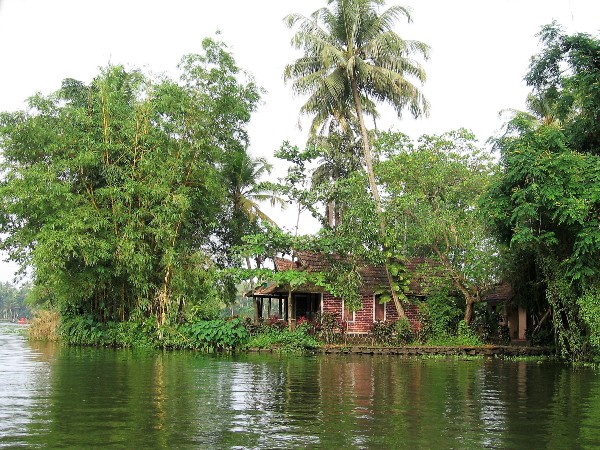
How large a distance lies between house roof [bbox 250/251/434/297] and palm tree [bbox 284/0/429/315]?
4.74 ft

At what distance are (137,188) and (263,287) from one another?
7.26 m

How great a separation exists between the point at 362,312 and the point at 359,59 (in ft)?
36.4

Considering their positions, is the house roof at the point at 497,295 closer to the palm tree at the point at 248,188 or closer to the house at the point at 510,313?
the house at the point at 510,313

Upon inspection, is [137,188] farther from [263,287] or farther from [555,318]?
[555,318]

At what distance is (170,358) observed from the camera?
872 inches

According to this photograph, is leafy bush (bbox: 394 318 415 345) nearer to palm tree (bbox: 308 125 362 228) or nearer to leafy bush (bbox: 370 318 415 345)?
leafy bush (bbox: 370 318 415 345)

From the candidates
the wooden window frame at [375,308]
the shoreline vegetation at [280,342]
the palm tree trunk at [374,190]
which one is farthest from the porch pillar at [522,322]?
the wooden window frame at [375,308]

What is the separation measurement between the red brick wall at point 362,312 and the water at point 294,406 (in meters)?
9.16

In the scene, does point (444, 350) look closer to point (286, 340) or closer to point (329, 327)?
point (329, 327)

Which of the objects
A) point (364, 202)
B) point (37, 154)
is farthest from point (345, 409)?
point (37, 154)

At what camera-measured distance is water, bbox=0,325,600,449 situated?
8.66 m

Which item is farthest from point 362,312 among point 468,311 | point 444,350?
point 444,350

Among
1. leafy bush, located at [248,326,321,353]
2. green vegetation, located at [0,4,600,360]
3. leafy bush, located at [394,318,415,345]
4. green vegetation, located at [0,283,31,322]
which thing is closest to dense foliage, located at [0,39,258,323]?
green vegetation, located at [0,4,600,360]

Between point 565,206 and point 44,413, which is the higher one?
point 565,206
